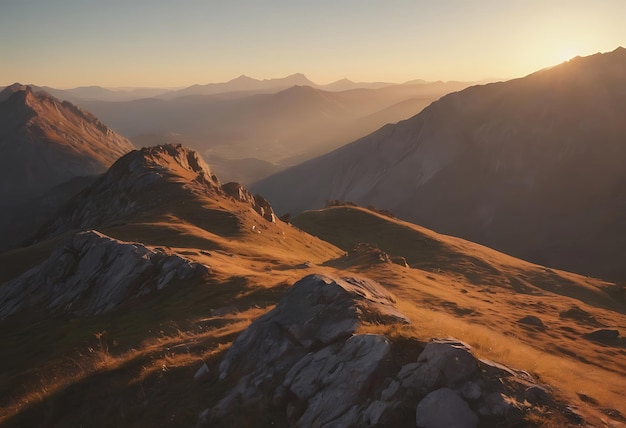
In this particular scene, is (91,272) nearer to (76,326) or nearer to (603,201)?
(76,326)

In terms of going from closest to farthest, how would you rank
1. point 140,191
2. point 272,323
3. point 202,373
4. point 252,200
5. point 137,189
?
point 202,373
point 272,323
point 140,191
point 137,189
point 252,200

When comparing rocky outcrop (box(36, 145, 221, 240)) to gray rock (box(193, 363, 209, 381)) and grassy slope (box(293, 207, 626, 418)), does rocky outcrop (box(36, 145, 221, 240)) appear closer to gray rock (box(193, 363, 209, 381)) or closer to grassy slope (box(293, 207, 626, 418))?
grassy slope (box(293, 207, 626, 418))

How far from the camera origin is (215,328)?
20922 mm

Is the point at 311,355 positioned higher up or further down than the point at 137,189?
higher up

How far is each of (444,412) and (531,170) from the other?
15034 centimetres

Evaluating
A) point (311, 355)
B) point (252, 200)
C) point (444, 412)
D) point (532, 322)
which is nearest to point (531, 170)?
point (252, 200)

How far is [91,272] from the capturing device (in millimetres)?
34938

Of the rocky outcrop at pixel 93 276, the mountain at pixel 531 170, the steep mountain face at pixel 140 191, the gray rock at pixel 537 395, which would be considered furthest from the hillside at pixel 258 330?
the mountain at pixel 531 170

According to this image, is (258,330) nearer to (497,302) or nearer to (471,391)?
(471,391)

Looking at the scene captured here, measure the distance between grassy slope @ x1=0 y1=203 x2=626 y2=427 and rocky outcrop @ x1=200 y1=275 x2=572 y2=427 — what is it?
39.3 inches

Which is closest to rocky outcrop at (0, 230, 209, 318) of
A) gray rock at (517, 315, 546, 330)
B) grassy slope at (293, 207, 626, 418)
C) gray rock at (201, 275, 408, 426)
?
grassy slope at (293, 207, 626, 418)

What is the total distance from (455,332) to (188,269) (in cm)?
2171

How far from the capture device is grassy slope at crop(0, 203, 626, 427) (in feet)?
45.3

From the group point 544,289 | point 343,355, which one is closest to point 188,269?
point 343,355
